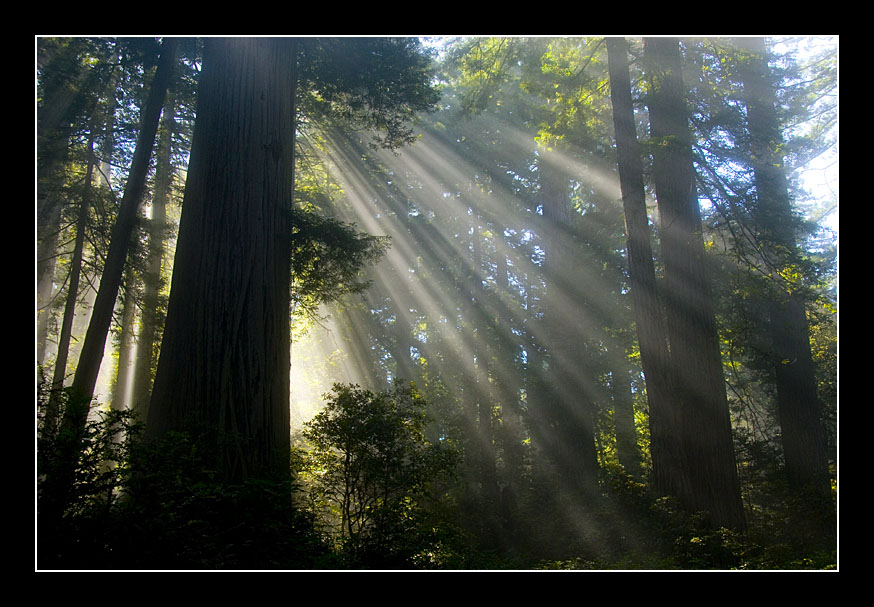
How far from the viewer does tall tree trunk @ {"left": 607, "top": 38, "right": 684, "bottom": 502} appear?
338 inches

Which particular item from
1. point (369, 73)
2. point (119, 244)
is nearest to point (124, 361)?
point (119, 244)

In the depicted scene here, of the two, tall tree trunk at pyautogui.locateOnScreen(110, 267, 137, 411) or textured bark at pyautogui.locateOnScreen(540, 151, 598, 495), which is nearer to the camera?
textured bark at pyautogui.locateOnScreen(540, 151, 598, 495)

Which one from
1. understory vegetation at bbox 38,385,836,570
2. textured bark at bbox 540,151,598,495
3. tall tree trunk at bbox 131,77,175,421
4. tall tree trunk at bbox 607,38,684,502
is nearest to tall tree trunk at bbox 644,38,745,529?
tall tree trunk at bbox 607,38,684,502

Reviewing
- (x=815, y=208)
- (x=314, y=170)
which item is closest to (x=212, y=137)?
(x=314, y=170)

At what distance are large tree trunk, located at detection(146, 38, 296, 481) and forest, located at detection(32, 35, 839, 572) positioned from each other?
0.04 meters

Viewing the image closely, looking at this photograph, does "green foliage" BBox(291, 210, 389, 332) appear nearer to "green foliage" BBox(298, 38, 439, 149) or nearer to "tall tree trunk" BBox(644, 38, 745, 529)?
"green foliage" BBox(298, 38, 439, 149)

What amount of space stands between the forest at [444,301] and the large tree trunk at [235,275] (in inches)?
1.4

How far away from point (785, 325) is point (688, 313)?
5.94m

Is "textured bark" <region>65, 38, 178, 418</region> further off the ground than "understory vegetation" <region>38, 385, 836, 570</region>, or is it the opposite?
"textured bark" <region>65, 38, 178, 418</region>

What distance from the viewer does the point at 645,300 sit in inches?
359

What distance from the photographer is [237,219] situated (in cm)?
696
